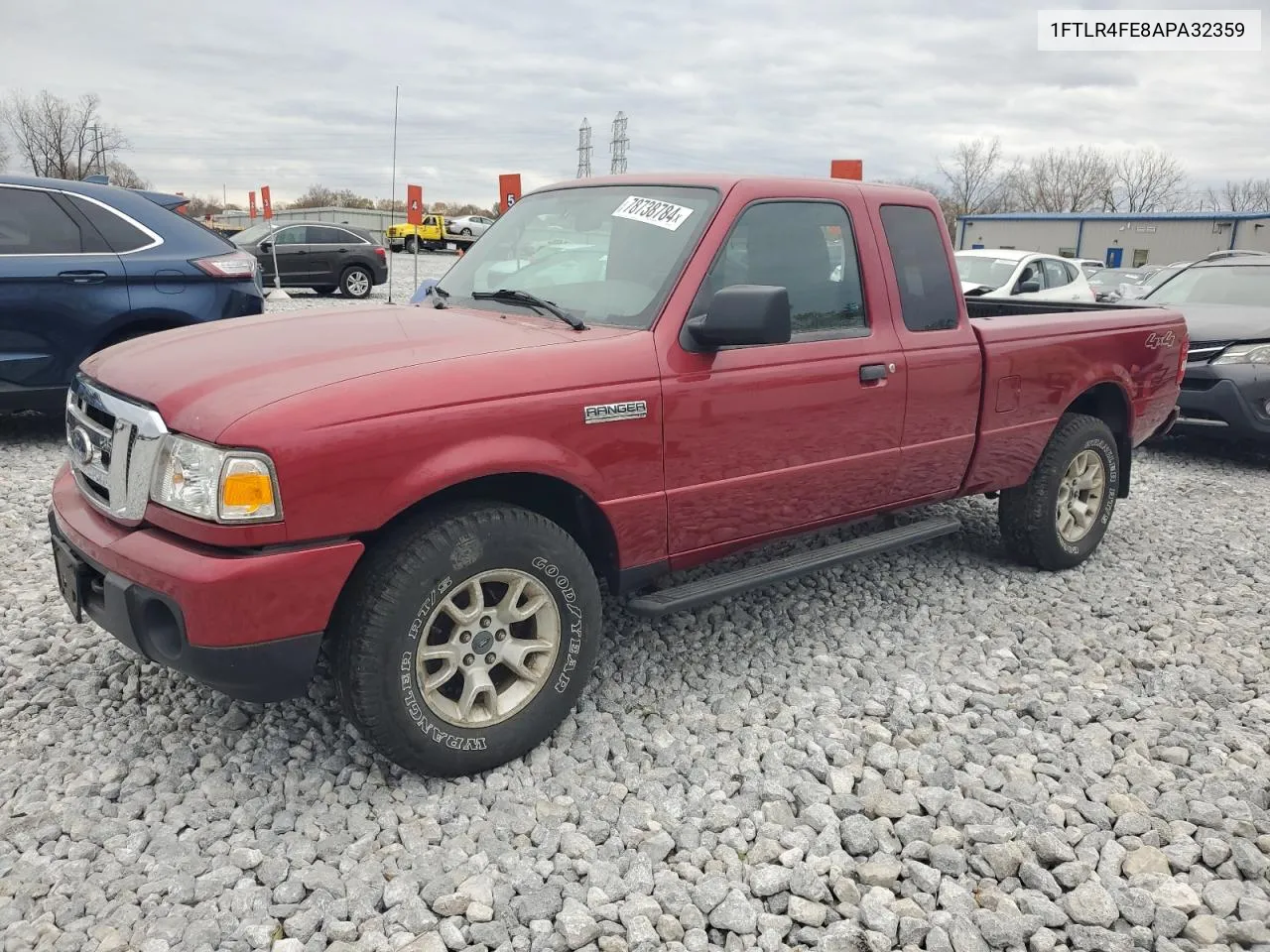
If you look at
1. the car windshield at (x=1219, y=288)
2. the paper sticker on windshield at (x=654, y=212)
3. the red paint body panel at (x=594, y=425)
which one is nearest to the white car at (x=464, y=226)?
the car windshield at (x=1219, y=288)

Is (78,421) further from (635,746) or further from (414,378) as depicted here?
(635,746)

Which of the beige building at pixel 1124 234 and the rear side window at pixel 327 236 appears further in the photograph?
the beige building at pixel 1124 234

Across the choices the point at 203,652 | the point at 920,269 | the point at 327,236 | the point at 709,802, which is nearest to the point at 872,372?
the point at 920,269

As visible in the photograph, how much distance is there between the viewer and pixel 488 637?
2.95 meters

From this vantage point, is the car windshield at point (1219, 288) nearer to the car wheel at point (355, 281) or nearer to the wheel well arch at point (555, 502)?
the wheel well arch at point (555, 502)

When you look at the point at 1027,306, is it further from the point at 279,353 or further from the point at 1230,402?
the point at 279,353

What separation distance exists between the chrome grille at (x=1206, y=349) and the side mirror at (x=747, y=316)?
19.8 ft

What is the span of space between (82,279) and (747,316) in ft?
17.2

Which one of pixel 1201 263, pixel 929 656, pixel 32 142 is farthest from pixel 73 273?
pixel 32 142

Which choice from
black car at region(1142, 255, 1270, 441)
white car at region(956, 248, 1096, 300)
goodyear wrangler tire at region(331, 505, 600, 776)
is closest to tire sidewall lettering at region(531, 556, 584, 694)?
goodyear wrangler tire at region(331, 505, 600, 776)

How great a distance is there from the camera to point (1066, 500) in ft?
16.4

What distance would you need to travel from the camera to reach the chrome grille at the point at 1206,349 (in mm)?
7664

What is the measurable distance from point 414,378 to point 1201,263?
377 inches

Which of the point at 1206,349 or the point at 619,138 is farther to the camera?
the point at 619,138
